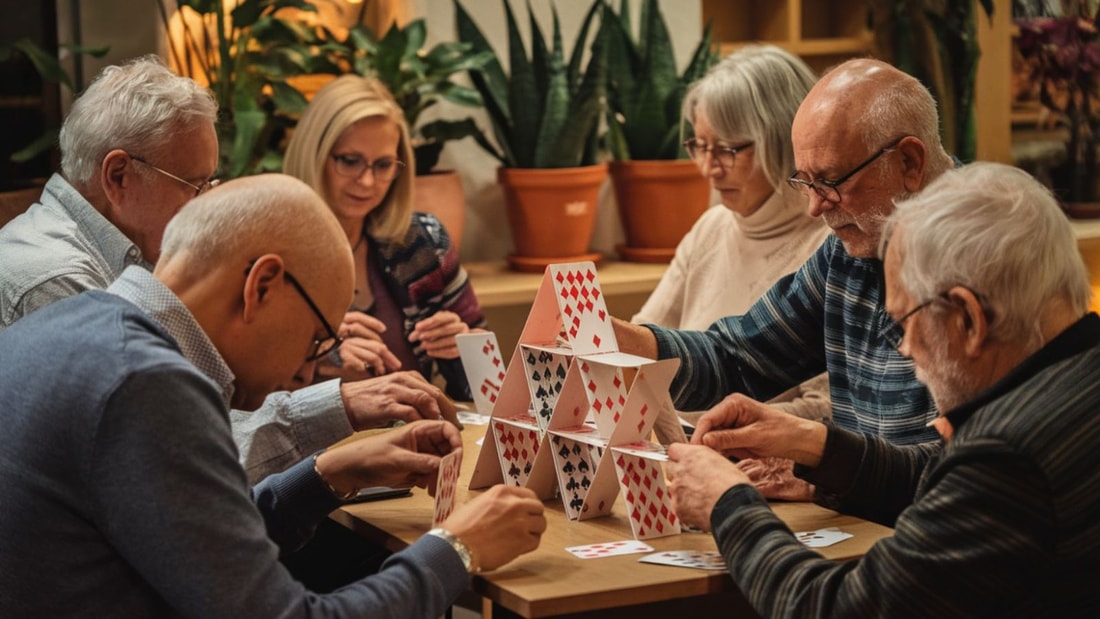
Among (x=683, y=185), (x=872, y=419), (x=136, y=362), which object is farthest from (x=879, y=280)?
(x=683, y=185)

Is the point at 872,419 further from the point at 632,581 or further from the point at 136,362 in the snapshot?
the point at 136,362

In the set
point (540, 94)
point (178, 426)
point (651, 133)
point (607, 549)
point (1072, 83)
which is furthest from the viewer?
point (1072, 83)

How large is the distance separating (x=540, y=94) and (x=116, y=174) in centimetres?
216

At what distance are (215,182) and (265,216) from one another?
1.05m

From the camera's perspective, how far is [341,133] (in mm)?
3971

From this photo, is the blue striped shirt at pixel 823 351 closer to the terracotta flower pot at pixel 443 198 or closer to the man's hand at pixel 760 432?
the man's hand at pixel 760 432

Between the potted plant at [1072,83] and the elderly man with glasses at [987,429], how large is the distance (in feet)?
14.2

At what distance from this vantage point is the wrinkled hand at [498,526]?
2.06 metres

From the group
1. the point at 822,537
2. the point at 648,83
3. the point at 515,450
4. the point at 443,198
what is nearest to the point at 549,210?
the point at 443,198

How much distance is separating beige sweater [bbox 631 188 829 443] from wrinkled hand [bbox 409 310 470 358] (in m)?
0.55

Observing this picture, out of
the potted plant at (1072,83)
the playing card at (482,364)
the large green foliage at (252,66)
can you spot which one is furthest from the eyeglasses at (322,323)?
the potted plant at (1072,83)

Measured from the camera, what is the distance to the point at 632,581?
6.67ft

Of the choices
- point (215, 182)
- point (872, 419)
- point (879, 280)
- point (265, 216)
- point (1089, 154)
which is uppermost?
point (265, 216)

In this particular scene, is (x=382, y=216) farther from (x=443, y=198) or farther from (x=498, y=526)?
(x=498, y=526)
